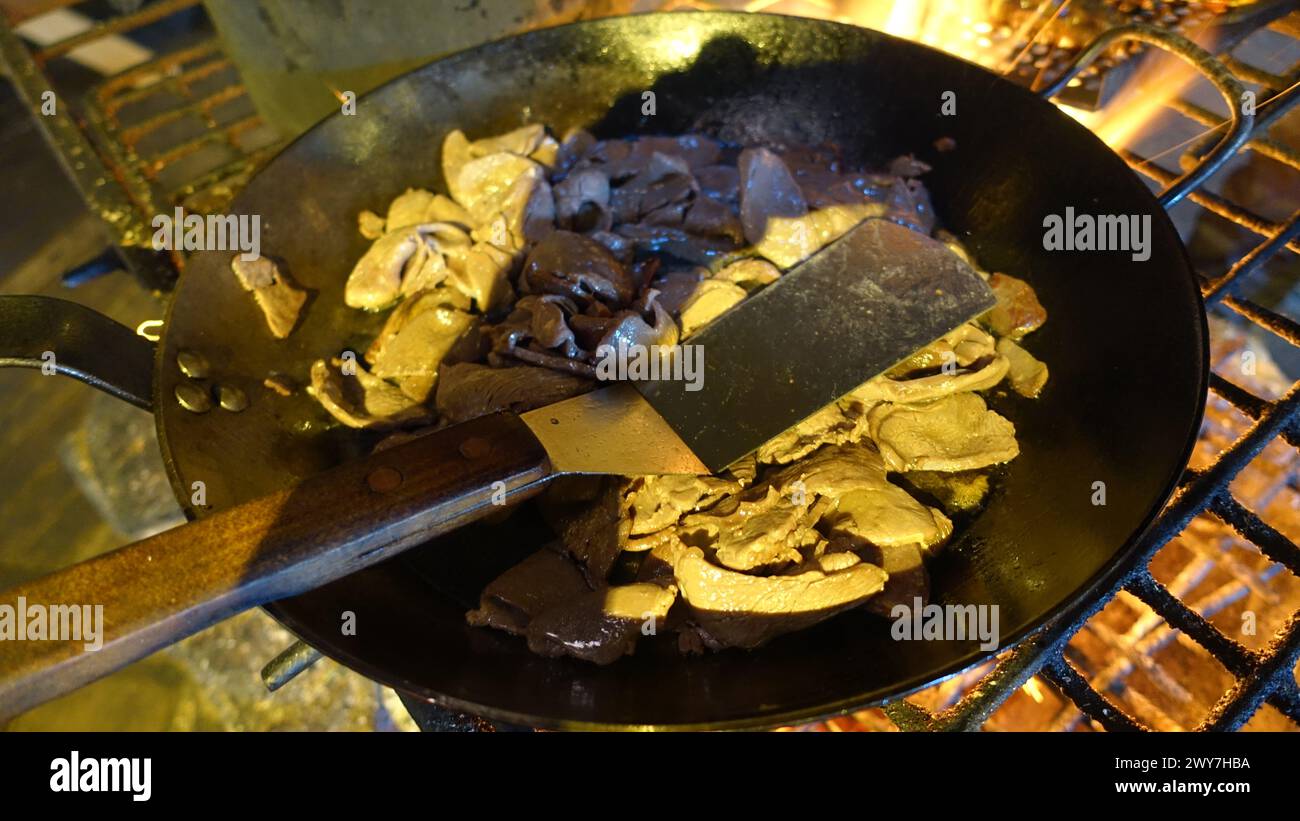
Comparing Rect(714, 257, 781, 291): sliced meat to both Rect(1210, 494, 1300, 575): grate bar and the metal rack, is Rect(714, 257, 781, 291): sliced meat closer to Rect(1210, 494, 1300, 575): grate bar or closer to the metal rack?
the metal rack

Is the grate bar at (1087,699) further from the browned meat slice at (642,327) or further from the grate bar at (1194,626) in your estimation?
the browned meat slice at (642,327)

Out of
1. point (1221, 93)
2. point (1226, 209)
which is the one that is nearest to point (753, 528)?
point (1221, 93)

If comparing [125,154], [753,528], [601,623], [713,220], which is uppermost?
[125,154]

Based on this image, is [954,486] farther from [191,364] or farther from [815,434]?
[191,364]

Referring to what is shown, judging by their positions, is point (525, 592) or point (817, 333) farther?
point (817, 333)

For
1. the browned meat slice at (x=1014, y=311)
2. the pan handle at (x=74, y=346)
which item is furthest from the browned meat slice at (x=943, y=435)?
the pan handle at (x=74, y=346)

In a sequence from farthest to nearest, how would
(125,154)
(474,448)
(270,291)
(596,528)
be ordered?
1. (125,154)
2. (270,291)
3. (596,528)
4. (474,448)
